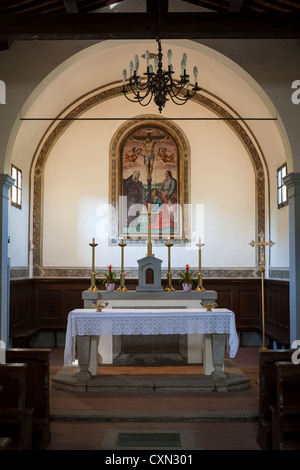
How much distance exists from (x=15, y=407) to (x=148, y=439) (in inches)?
55.3

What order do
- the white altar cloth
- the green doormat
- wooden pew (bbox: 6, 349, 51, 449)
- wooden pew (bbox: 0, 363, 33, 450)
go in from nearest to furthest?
1. wooden pew (bbox: 0, 363, 33, 450)
2. the green doormat
3. wooden pew (bbox: 6, 349, 51, 449)
4. the white altar cloth

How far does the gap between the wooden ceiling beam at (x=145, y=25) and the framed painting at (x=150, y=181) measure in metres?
4.82

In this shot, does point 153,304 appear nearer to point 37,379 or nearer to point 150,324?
point 150,324

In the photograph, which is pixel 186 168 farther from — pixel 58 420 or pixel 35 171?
pixel 58 420

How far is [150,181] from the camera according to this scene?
460 inches

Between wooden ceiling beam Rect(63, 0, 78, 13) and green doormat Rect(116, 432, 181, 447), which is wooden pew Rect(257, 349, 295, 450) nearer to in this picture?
green doormat Rect(116, 432, 181, 447)

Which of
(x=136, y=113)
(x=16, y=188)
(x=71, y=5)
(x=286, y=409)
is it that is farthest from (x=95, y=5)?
(x=286, y=409)

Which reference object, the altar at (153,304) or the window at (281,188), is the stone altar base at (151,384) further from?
the window at (281,188)

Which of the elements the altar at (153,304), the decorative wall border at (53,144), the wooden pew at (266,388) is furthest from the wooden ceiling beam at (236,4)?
the wooden pew at (266,388)

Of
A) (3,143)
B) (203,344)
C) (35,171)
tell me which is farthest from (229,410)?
(35,171)

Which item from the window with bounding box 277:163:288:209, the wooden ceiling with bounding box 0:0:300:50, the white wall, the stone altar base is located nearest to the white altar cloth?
the stone altar base

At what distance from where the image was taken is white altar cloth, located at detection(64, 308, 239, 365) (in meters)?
7.24

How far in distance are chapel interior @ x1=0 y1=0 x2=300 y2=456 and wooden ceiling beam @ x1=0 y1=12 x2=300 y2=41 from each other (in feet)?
0.06
